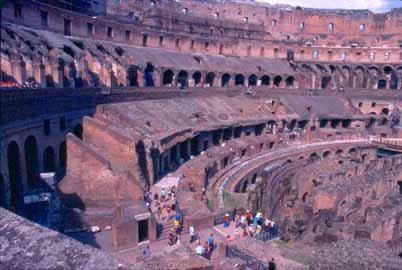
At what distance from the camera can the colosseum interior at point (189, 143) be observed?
13086mm

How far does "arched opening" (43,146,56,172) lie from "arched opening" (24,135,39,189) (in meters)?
0.92

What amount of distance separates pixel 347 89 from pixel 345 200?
88.6 ft

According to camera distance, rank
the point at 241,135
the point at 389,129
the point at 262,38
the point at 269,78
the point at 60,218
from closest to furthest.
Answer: the point at 60,218 → the point at 241,135 → the point at 389,129 → the point at 269,78 → the point at 262,38

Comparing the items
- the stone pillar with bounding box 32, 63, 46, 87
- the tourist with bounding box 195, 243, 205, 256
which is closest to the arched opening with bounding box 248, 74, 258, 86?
the stone pillar with bounding box 32, 63, 46, 87

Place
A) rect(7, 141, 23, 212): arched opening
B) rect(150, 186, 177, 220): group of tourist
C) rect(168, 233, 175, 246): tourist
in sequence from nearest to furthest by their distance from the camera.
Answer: rect(168, 233, 175, 246): tourist, rect(7, 141, 23, 212): arched opening, rect(150, 186, 177, 220): group of tourist

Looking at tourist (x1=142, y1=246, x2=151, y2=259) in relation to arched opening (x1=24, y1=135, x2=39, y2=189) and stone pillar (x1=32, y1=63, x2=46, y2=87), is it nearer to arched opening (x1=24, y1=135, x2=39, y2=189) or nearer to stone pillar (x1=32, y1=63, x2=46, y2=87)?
arched opening (x1=24, y1=135, x2=39, y2=189)

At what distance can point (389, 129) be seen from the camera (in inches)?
1449

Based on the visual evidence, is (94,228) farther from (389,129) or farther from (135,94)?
(389,129)

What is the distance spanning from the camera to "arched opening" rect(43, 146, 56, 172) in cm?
1905

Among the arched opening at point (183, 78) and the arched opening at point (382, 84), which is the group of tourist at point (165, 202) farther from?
the arched opening at point (382, 84)

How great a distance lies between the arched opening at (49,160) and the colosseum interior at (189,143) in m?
0.11

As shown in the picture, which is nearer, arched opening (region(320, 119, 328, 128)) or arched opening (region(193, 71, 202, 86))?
arched opening (region(320, 119, 328, 128))

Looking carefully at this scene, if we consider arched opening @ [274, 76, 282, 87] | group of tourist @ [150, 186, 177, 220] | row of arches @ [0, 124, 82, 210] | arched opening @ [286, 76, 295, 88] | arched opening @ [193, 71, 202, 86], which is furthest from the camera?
arched opening @ [286, 76, 295, 88]

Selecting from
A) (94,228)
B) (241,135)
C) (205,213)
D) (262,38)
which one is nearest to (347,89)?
(262,38)
